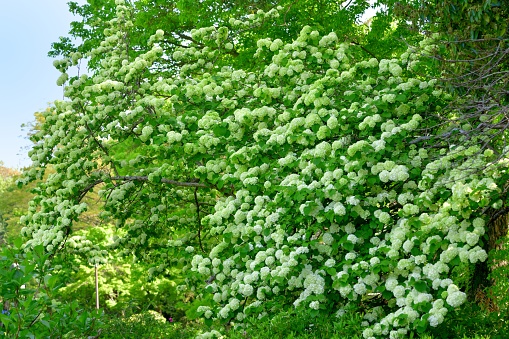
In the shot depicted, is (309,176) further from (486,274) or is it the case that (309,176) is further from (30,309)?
(30,309)

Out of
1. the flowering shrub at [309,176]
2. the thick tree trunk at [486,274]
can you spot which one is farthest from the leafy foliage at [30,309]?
the thick tree trunk at [486,274]

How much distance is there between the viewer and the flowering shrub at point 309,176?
5520 mm

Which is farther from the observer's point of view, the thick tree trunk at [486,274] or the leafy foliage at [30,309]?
the thick tree trunk at [486,274]

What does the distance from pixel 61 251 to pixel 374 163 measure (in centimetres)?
509

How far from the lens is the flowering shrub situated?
217 inches

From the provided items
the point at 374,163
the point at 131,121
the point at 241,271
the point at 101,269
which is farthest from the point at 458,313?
the point at 101,269

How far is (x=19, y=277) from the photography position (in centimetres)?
422

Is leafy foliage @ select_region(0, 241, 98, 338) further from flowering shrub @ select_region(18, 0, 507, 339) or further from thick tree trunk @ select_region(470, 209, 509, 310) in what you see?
thick tree trunk @ select_region(470, 209, 509, 310)

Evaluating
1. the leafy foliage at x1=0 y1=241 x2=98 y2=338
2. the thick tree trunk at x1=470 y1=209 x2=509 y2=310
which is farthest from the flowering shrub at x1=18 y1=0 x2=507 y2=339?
the leafy foliage at x1=0 y1=241 x2=98 y2=338

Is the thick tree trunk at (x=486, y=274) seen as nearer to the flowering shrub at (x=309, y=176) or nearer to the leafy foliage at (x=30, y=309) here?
the flowering shrub at (x=309, y=176)

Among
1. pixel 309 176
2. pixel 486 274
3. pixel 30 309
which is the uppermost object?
pixel 309 176

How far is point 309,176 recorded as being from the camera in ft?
20.7

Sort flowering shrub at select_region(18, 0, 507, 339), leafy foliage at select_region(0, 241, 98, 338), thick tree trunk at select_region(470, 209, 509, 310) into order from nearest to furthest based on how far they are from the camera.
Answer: leafy foliage at select_region(0, 241, 98, 338) < flowering shrub at select_region(18, 0, 507, 339) < thick tree trunk at select_region(470, 209, 509, 310)

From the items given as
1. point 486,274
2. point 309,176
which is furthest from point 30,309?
point 486,274
